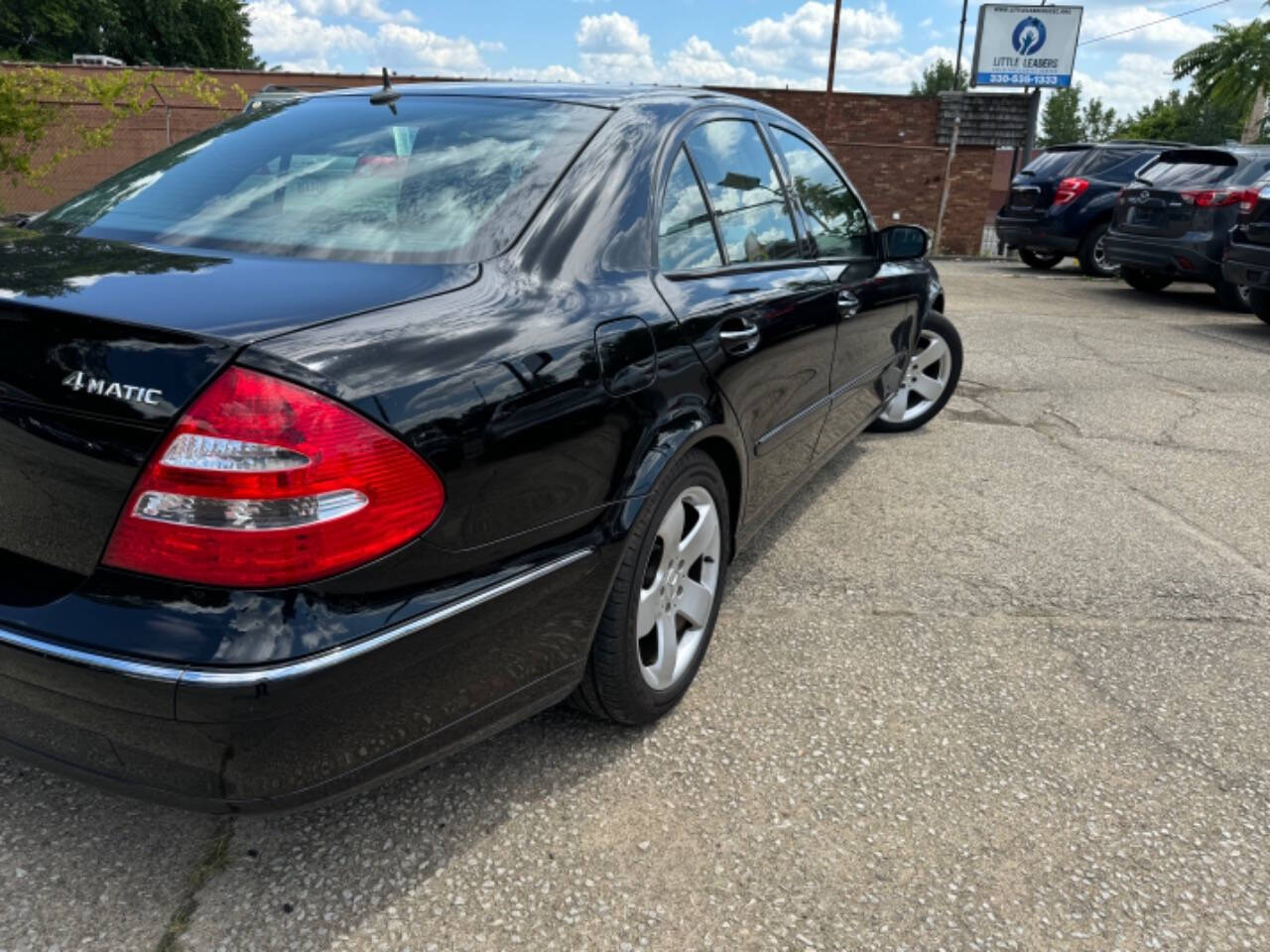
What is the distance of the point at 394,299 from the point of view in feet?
5.73

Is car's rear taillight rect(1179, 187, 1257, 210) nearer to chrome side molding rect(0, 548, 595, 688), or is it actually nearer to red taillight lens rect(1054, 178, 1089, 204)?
red taillight lens rect(1054, 178, 1089, 204)

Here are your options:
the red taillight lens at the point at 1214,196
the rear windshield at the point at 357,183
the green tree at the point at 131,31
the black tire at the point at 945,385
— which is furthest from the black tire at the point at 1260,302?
the green tree at the point at 131,31

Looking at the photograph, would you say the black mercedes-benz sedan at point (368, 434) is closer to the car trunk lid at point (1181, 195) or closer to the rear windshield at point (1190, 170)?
the car trunk lid at point (1181, 195)

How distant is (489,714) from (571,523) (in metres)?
0.41

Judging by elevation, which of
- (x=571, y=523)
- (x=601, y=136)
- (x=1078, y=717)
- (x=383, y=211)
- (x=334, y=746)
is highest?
(x=601, y=136)

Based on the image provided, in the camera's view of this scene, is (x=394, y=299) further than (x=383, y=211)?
No

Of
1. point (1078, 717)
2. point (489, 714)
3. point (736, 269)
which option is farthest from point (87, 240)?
point (1078, 717)

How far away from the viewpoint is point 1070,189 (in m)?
12.5

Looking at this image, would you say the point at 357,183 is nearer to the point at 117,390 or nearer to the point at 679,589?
the point at 117,390

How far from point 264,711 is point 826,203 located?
114 inches

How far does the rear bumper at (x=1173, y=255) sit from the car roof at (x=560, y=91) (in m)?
8.72

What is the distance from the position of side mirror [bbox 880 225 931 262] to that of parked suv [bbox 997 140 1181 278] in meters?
10.1

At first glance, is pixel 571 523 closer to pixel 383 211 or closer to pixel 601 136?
pixel 383 211

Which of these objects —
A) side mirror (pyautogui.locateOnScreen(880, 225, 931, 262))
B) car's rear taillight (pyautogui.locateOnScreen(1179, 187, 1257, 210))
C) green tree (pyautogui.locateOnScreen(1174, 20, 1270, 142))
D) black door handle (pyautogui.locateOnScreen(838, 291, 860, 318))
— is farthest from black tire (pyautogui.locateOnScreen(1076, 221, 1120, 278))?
green tree (pyautogui.locateOnScreen(1174, 20, 1270, 142))
